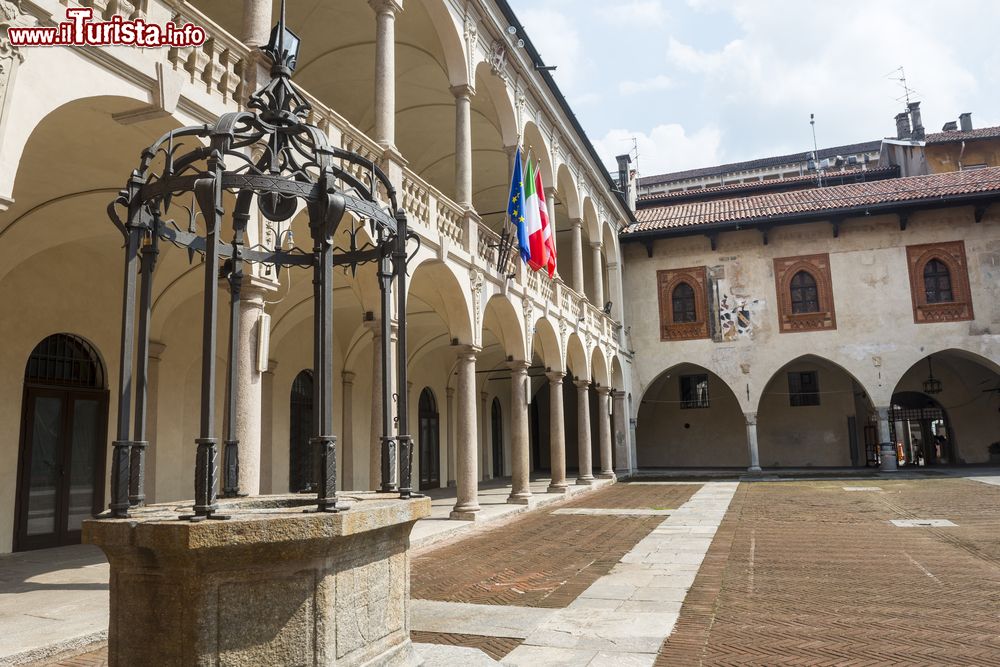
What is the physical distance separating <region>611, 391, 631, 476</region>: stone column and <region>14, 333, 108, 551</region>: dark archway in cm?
1766

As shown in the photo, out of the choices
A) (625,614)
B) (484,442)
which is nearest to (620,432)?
(484,442)

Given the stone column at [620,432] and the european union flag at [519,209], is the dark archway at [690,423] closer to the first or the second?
the stone column at [620,432]

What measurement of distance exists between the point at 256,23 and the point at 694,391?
26275mm

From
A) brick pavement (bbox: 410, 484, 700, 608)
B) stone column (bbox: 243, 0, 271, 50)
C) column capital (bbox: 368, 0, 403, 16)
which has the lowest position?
brick pavement (bbox: 410, 484, 700, 608)

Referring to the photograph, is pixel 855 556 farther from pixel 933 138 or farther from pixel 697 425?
pixel 933 138

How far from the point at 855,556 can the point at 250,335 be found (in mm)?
7454

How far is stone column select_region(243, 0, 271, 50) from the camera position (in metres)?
7.09

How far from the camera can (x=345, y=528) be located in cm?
327

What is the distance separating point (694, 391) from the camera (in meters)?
30.5

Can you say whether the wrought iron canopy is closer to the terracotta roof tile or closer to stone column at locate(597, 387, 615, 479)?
stone column at locate(597, 387, 615, 479)

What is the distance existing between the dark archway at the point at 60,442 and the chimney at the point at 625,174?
24.3 metres

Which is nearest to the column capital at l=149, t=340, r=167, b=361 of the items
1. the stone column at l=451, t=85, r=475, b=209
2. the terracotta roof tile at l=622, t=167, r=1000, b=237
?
the stone column at l=451, t=85, r=475, b=209

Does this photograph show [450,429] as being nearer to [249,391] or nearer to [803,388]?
[803,388]

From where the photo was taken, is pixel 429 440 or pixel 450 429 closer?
pixel 429 440
